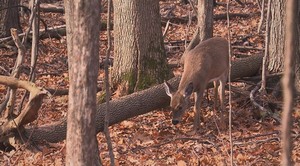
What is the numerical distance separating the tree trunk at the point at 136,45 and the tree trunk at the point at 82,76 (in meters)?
4.90

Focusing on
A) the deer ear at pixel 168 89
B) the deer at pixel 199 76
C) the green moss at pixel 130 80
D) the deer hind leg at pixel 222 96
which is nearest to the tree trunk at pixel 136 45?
the green moss at pixel 130 80

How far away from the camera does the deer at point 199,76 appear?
876 cm

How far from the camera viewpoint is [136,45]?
9453 millimetres

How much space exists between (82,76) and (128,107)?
4.10 metres

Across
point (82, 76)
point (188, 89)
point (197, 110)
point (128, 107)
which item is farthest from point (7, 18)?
point (82, 76)

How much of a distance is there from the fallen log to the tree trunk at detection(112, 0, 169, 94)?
1.53ft

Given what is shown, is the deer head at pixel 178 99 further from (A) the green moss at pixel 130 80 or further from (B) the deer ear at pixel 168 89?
(A) the green moss at pixel 130 80

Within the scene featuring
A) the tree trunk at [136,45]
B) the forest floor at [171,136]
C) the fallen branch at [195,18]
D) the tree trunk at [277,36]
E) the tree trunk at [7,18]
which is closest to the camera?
the forest floor at [171,136]

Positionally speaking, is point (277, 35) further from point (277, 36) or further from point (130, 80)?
point (130, 80)

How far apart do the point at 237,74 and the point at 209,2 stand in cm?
178

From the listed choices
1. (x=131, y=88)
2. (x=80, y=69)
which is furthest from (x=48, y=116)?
(x=80, y=69)

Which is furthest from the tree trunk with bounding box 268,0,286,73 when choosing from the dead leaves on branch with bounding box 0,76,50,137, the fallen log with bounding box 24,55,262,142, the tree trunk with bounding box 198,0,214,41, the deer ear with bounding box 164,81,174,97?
the dead leaves on branch with bounding box 0,76,50,137

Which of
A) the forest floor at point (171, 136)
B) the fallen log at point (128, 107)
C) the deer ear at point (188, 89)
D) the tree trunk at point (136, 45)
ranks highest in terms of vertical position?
the tree trunk at point (136, 45)

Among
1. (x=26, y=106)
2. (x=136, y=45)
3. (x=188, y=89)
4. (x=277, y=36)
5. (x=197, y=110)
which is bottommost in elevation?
(x=197, y=110)
